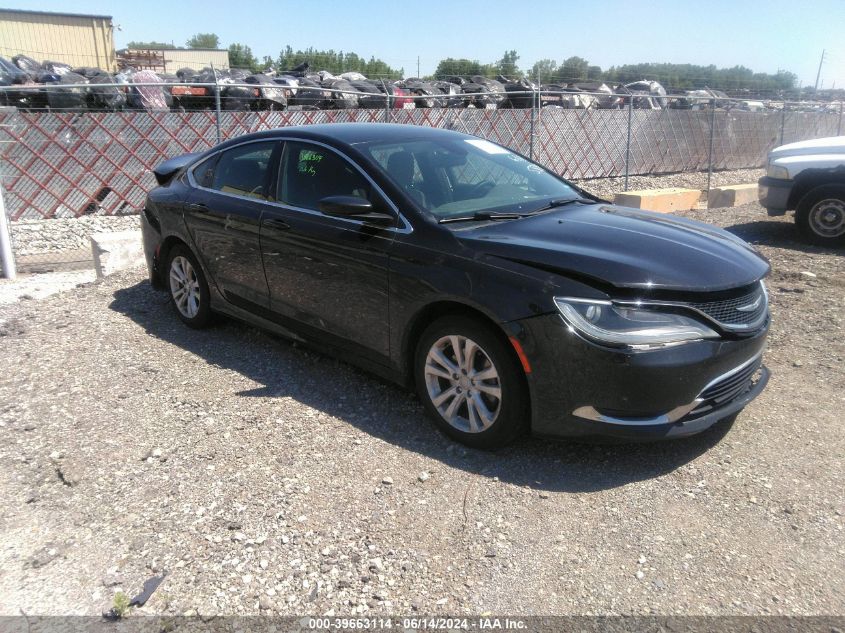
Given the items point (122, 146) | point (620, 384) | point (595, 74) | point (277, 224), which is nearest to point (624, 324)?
point (620, 384)

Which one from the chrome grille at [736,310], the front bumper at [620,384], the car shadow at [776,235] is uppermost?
the chrome grille at [736,310]

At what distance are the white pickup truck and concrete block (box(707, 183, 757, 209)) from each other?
299 centimetres

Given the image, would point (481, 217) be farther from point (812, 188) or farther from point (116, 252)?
point (812, 188)

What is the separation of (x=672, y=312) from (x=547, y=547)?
1.17 metres

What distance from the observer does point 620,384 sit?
3.03 meters

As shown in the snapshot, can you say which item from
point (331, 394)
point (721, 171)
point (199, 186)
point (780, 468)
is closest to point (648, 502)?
point (780, 468)

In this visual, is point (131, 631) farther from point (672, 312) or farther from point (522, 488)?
point (672, 312)

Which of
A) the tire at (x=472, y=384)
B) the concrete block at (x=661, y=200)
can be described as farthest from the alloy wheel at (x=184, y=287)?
the concrete block at (x=661, y=200)

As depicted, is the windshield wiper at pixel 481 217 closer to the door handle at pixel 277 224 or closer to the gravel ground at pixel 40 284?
the door handle at pixel 277 224

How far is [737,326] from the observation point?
326 centimetres

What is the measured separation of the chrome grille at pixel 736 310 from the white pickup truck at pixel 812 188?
5.54m

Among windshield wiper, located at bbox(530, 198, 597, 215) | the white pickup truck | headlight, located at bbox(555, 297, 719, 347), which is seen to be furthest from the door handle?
the white pickup truck

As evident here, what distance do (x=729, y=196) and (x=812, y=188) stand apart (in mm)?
3516

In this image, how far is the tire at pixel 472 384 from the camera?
10.8 feet
